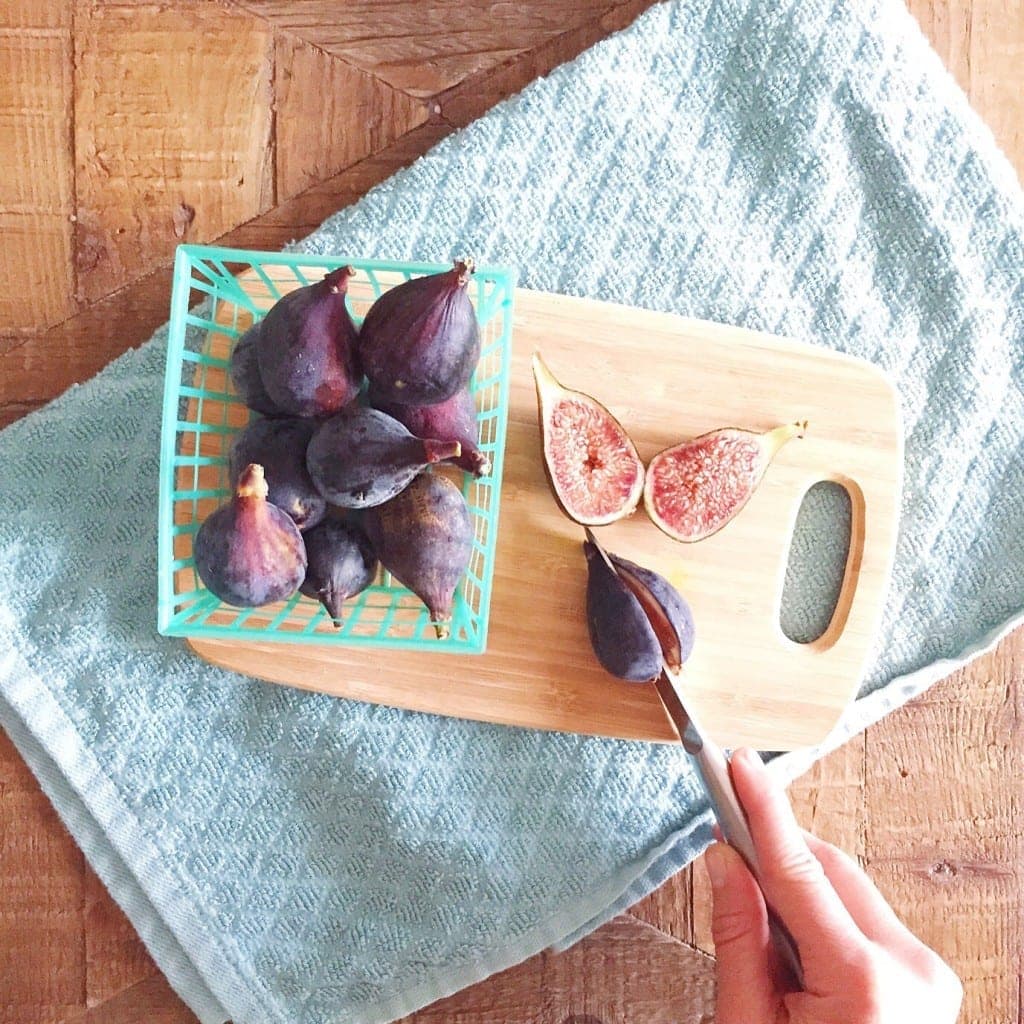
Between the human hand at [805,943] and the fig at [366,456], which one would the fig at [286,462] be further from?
the human hand at [805,943]

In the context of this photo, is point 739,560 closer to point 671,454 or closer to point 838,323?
point 671,454

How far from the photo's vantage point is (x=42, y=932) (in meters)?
1.12

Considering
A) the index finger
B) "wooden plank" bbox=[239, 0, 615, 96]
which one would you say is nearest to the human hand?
the index finger

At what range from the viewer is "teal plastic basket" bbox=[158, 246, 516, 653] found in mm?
937

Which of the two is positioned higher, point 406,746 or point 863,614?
point 863,614

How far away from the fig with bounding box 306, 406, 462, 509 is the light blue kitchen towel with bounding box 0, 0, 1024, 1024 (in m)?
0.33

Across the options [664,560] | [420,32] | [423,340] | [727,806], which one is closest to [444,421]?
[423,340]

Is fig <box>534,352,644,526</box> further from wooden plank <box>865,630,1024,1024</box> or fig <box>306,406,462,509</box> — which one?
wooden plank <box>865,630,1024,1024</box>

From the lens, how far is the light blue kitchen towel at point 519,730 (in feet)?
3.51

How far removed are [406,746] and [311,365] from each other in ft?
1.44

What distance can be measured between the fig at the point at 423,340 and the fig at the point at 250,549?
13 centimetres

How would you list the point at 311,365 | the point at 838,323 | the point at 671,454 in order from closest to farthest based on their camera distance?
the point at 311,365 < the point at 671,454 < the point at 838,323

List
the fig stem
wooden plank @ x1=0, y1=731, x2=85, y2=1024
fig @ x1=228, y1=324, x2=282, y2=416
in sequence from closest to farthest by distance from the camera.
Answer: the fig stem, fig @ x1=228, y1=324, x2=282, y2=416, wooden plank @ x1=0, y1=731, x2=85, y2=1024

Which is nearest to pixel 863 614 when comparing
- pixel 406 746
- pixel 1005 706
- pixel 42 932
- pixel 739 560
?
pixel 739 560
